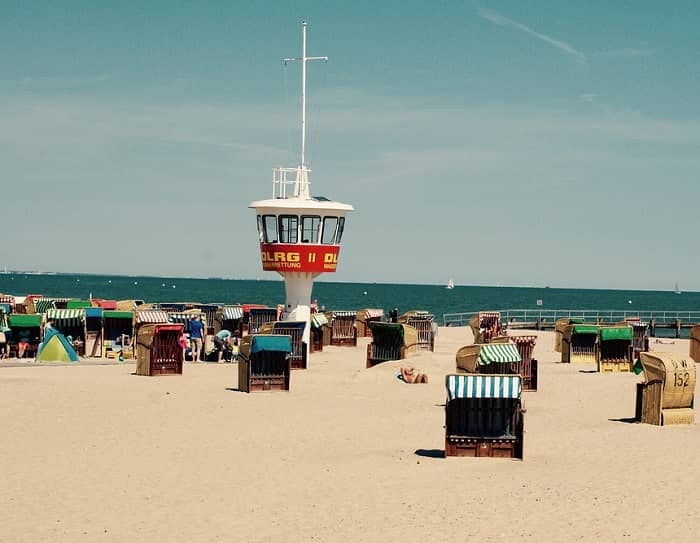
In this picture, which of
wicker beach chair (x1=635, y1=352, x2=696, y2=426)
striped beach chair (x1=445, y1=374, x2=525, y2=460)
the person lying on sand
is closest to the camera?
striped beach chair (x1=445, y1=374, x2=525, y2=460)

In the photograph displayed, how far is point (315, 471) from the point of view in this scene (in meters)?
15.8

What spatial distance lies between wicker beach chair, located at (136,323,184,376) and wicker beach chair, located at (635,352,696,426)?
13.7 m

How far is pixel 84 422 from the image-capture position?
20.1 meters

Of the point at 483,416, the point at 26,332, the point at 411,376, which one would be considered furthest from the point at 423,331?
the point at 483,416

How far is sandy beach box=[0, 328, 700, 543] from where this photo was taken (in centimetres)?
1254

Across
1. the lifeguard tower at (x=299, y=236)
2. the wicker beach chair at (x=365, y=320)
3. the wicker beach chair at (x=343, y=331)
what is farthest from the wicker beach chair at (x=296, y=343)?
the wicker beach chair at (x=365, y=320)

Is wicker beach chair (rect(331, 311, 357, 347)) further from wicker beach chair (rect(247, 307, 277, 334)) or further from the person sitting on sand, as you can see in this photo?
the person sitting on sand

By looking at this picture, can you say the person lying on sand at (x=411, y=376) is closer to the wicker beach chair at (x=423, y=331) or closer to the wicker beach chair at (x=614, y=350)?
the wicker beach chair at (x=614, y=350)

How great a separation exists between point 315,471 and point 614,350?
757 inches

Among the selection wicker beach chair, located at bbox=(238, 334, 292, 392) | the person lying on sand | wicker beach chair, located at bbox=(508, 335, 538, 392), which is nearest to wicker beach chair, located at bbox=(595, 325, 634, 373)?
wicker beach chair, located at bbox=(508, 335, 538, 392)

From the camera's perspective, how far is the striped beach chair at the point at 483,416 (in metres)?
17.0

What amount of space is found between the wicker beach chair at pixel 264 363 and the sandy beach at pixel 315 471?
51cm

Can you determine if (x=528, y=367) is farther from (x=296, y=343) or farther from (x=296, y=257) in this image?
(x=296, y=257)

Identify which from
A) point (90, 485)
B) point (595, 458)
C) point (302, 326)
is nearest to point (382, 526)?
point (90, 485)
